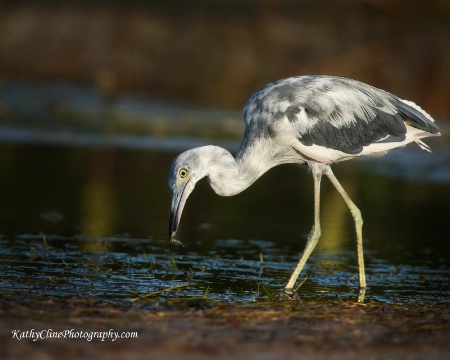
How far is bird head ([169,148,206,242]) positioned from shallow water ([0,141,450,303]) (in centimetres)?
50

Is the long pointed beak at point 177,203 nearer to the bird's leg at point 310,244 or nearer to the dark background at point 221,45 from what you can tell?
the bird's leg at point 310,244

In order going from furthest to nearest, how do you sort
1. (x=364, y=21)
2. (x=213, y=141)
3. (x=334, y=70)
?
1. (x=364, y=21)
2. (x=334, y=70)
3. (x=213, y=141)

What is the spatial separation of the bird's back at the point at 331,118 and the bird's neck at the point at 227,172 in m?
0.26

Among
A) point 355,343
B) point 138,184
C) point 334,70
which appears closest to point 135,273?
point 355,343

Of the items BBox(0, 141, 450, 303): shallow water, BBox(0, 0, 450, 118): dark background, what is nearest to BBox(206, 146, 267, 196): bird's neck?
BBox(0, 141, 450, 303): shallow water

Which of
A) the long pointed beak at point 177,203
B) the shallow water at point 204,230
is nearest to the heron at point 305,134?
the long pointed beak at point 177,203

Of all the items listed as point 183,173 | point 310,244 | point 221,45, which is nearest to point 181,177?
point 183,173

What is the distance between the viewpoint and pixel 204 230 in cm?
1134

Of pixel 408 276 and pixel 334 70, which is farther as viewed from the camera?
pixel 334 70

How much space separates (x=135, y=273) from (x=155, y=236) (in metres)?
1.98

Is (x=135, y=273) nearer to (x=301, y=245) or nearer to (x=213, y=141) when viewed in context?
(x=301, y=245)

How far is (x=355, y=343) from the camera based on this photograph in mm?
6457

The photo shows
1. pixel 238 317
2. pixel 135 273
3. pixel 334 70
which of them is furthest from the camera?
pixel 334 70

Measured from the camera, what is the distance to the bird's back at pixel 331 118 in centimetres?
899
